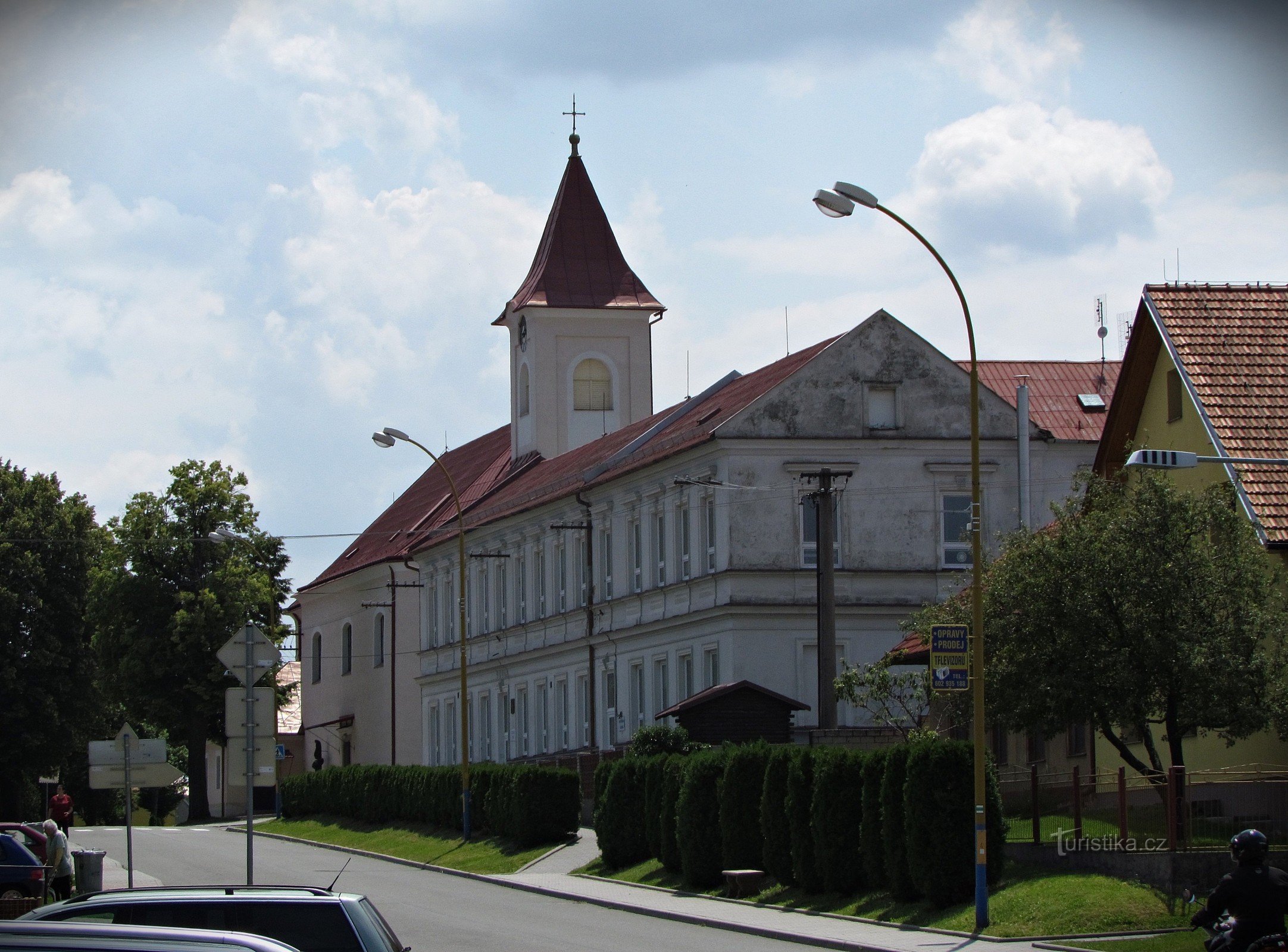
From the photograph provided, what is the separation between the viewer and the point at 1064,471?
173 feet

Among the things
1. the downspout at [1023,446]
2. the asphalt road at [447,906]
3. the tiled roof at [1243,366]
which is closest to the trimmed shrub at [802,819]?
the asphalt road at [447,906]

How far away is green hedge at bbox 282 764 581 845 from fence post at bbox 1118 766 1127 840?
19.9 m

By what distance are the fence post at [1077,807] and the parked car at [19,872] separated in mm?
14765

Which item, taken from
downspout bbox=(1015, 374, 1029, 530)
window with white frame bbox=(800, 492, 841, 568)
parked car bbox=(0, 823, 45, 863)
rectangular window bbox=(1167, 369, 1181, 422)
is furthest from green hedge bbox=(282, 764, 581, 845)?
rectangular window bbox=(1167, 369, 1181, 422)

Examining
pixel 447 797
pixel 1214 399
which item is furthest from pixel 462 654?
pixel 1214 399

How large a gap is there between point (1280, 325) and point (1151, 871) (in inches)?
520

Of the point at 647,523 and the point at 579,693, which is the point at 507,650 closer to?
the point at 579,693

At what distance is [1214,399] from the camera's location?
3406cm

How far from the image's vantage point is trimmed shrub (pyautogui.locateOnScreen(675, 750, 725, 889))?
34875mm

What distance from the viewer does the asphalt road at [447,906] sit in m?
25.4

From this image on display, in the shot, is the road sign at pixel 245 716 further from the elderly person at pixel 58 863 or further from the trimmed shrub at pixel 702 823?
the trimmed shrub at pixel 702 823

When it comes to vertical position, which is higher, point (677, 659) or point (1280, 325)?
point (1280, 325)

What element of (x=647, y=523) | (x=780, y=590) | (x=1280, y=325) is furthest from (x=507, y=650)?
(x=1280, y=325)

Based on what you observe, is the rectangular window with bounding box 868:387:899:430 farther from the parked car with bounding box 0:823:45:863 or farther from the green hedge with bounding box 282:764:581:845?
the parked car with bounding box 0:823:45:863
